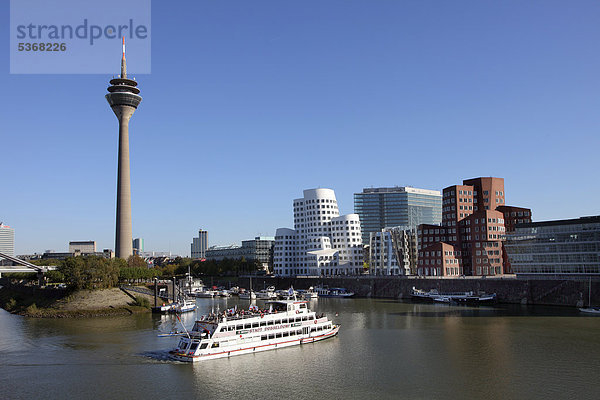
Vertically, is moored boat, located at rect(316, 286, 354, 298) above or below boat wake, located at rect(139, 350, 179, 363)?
below

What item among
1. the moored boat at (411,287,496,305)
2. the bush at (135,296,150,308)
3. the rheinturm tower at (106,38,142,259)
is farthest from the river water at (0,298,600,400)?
the rheinturm tower at (106,38,142,259)

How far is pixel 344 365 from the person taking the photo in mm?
60344

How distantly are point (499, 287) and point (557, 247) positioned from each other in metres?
16.6

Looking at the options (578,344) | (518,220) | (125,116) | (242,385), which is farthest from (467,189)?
(242,385)

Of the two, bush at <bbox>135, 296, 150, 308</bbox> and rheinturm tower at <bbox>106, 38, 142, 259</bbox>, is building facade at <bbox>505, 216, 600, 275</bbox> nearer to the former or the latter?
bush at <bbox>135, 296, 150, 308</bbox>

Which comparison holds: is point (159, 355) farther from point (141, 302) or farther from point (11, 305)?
point (11, 305)

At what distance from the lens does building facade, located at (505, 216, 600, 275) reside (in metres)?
113

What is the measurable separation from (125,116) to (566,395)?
173 metres

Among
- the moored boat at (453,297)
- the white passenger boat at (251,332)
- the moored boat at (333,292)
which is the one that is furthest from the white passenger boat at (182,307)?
the moored boat at (453,297)

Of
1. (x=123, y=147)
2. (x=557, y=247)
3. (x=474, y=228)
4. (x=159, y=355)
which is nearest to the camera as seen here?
(x=159, y=355)

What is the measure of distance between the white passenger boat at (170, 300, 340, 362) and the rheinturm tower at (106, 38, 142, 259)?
391 ft

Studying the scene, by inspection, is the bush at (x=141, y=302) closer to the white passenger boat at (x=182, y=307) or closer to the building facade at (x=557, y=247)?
the white passenger boat at (x=182, y=307)

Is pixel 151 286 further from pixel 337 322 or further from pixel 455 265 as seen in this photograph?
pixel 455 265

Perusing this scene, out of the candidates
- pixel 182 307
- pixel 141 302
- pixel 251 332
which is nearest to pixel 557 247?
pixel 251 332
